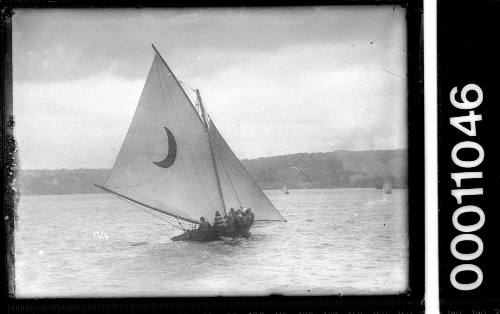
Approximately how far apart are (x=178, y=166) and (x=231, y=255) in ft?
1.49

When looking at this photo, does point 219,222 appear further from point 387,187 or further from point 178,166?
point 387,187

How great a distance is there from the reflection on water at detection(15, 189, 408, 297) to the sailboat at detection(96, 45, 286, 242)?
3.5 inches

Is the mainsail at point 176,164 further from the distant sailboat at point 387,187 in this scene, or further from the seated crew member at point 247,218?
the distant sailboat at point 387,187

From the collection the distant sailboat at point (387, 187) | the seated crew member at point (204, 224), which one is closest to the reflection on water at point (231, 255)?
the distant sailboat at point (387, 187)

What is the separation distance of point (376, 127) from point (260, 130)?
50cm

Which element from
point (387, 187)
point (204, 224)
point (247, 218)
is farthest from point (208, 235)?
point (387, 187)

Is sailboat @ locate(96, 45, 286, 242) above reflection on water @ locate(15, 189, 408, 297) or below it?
above

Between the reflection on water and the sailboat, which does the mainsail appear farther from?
the reflection on water

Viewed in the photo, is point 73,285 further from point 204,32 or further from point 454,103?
point 454,103

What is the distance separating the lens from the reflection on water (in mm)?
2498

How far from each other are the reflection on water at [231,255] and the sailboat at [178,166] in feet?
0.29

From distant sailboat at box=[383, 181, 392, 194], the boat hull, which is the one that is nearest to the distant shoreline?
distant sailboat at box=[383, 181, 392, 194]

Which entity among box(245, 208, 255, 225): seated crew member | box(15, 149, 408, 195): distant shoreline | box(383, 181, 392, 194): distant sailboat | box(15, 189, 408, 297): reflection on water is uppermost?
box(15, 149, 408, 195): distant shoreline

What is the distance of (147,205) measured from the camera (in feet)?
8.45
